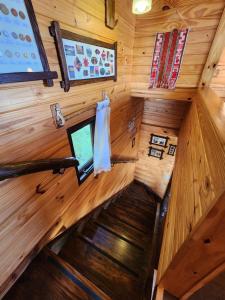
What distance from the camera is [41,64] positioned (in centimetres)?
91

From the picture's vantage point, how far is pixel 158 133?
12.0ft

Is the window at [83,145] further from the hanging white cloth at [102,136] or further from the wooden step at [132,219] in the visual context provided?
the wooden step at [132,219]

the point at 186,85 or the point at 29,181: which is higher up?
the point at 186,85

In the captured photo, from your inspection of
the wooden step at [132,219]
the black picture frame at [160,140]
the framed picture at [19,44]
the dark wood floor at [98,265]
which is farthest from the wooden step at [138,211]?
the framed picture at [19,44]

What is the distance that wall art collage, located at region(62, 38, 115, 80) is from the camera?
1133 mm

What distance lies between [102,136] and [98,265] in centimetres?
154

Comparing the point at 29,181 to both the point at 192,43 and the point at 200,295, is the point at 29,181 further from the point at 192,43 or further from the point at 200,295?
the point at 192,43

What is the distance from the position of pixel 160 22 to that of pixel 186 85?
0.94 meters

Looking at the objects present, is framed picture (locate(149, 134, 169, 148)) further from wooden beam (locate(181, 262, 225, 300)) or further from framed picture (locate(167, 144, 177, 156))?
wooden beam (locate(181, 262, 225, 300))

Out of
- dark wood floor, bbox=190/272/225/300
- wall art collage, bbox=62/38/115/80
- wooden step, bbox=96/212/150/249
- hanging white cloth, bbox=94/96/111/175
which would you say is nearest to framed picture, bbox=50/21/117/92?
wall art collage, bbox=62/38/115/80

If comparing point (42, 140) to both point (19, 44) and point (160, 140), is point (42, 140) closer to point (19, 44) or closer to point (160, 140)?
point (19, 44)

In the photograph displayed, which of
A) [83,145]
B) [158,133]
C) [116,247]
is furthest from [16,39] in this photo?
[158,133]

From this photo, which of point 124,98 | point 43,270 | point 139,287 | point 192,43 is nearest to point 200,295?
point 139,287

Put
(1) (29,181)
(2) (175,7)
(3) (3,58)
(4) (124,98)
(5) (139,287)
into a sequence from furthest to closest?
(4) (124,98), (2) (175,7), (5) (139,287), (1) (29,181), (3) (3,58)
